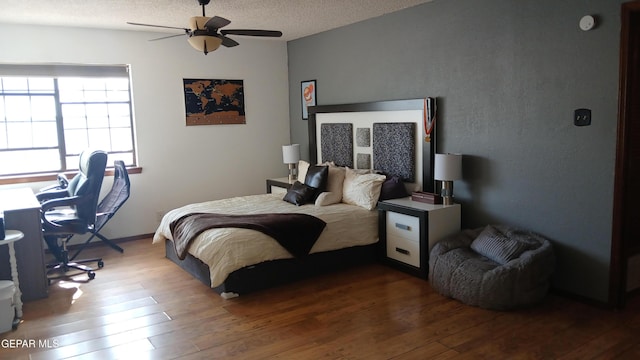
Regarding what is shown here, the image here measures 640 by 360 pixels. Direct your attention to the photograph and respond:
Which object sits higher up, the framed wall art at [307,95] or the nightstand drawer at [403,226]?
the framed wall art at [307,95]

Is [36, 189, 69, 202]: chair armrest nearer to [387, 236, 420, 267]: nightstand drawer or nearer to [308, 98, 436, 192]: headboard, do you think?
[308, 98, 436, 192]: headboard

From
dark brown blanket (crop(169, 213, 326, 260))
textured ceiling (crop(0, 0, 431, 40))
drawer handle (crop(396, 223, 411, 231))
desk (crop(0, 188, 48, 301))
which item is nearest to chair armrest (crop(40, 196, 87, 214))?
desk (crop(0, 188, 48, 301))

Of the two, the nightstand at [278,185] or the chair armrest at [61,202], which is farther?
the nightstand at [278,185]

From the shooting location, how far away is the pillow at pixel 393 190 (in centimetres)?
479

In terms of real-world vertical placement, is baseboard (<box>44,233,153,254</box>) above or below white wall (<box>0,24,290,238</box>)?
below

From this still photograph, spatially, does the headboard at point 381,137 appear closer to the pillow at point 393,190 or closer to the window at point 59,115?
the pillow at point 393,190

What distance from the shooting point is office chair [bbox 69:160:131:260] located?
199 inches

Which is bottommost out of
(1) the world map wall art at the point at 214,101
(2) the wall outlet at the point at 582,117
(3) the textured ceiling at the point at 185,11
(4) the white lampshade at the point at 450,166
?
(4) the white lampshade at the point at 450,166

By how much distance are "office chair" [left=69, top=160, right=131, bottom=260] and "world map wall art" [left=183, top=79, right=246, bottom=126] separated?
3.85 ft

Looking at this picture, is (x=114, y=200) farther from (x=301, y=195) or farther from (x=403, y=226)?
(x=403, y=226)

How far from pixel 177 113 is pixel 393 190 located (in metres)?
2.89

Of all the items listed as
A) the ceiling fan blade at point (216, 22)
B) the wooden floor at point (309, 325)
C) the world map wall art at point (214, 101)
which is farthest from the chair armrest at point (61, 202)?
the ceiling fan blade at point (216, 22)

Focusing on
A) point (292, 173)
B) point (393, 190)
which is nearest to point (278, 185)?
point (292, 173)

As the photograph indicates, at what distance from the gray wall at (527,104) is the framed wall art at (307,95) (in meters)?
1.43
